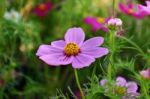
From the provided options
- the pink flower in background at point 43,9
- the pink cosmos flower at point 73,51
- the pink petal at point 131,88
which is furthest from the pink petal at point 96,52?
the pink flower in background at point 43,9

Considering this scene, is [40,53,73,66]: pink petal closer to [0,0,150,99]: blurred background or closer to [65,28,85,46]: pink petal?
[65,28,85,46]: pink petal

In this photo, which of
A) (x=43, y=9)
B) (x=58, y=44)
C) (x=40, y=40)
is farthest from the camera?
(x=43, y=9)

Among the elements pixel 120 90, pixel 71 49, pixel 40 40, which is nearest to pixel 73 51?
pixel 71 49

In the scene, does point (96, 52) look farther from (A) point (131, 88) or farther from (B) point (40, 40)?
(B) point (40, 40)

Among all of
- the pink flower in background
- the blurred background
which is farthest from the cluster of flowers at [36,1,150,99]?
the pink flower in background

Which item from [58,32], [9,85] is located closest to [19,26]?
[9,85]

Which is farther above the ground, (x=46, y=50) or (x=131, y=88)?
(x=46, y=50)
